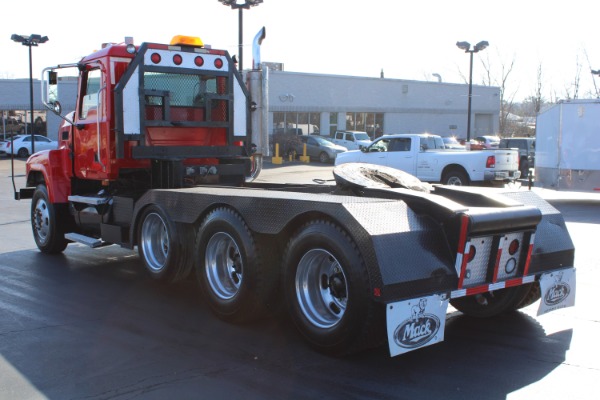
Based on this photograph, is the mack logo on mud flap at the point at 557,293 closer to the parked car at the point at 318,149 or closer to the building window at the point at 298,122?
the parked car at the point at 318,149

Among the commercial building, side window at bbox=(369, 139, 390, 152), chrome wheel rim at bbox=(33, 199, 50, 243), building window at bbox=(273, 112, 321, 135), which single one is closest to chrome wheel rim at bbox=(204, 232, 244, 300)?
chrome wheel rim at bbox=(33, 199, 50, 243)

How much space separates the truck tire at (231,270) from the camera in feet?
19.2

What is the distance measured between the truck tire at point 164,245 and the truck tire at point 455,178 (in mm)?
13291

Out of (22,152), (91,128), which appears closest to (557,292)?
(91,128)

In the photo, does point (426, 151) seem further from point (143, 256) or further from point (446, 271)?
point (446, 271)

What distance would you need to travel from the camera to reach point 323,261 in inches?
212

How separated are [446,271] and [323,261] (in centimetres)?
103

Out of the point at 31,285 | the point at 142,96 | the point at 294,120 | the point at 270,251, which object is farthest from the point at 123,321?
the point at 294,120

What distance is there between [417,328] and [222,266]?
2412 mm

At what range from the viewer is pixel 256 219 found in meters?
5.84

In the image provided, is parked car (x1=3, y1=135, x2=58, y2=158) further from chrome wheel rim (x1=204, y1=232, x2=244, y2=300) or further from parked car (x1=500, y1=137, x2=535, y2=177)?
chrome wheel rim (x1=204, y1=232, x2=244, y2=300)

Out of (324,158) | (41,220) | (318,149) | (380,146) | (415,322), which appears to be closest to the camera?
(415,322)

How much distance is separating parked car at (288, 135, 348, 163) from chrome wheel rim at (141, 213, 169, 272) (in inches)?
1158

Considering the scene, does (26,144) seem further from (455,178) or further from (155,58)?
(155,58)
